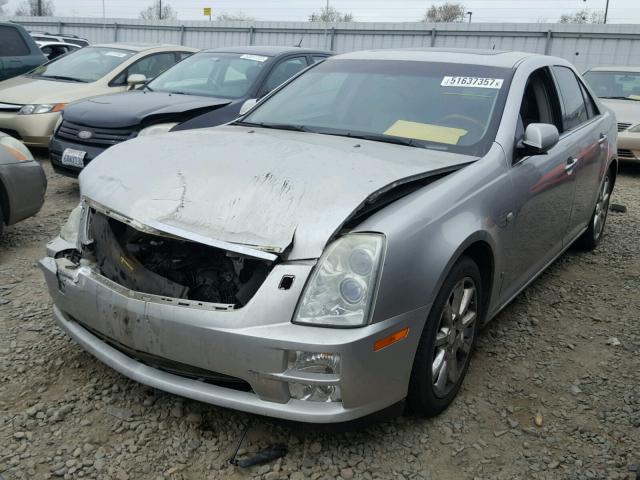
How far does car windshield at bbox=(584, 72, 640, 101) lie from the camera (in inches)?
357

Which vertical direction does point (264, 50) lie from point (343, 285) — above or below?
above

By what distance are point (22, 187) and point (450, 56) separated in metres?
3.08

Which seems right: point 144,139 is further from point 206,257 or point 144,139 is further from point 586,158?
point 586,158

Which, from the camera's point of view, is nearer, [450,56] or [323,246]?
[323,246]

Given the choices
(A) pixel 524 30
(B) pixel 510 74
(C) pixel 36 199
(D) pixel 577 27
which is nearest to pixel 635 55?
(D) pixel 577 27

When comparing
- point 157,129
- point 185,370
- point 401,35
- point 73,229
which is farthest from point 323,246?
point 401,35

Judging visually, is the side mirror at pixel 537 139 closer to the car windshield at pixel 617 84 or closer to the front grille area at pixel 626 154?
the front grille area at pixel 626 154

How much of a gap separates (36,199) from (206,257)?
101 inches

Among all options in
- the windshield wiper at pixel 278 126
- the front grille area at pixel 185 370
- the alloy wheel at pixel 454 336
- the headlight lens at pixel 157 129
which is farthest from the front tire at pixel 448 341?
the headlight lens at pixel 157 129

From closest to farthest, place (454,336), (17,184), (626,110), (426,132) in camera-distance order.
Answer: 1. (454,336)
2. (426,132)
3. (17,184)
4. (626,110)

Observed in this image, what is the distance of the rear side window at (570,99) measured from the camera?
392 centimetres

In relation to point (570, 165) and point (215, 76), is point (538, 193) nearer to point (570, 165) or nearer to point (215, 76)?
point (570, 165)

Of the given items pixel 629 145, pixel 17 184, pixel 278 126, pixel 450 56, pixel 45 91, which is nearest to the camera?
pixel 278 126

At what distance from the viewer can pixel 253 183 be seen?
7.87 feet
